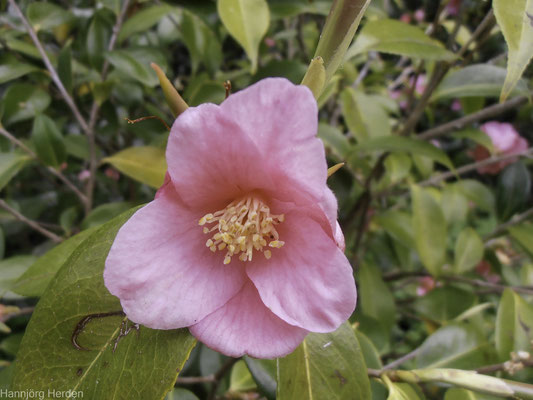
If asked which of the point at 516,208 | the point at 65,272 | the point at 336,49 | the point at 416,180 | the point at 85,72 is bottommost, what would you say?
the point at 416,180

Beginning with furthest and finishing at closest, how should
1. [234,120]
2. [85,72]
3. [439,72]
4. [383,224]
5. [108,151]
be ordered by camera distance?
[108,151] < [383,224] < [85,72] < [439,72] < [234,120]

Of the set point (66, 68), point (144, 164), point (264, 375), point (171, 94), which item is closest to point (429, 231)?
point (264, 375)

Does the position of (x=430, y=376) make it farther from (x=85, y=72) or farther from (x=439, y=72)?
(x=85, y=72)

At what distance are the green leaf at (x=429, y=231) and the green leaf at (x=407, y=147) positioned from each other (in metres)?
0.20

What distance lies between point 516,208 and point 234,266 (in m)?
1.14

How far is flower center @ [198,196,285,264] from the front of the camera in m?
0.53

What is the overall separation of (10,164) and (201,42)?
59cm

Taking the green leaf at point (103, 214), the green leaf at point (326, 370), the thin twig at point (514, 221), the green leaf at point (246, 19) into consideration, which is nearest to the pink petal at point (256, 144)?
the green leaf at point (326, 370)

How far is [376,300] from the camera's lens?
135 centimetres

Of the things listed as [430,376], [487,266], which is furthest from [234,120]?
[487,266]

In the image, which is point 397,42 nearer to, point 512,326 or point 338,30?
→ point 338,30

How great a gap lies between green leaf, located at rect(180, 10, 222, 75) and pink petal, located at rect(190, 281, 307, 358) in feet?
2.75

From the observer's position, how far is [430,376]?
58 cm

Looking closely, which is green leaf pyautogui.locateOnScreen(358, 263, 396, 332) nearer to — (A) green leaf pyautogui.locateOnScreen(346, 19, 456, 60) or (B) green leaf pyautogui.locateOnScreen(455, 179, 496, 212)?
(B) green leaf pyautogui.locateOnScreen(455, 179, 496, 212)
